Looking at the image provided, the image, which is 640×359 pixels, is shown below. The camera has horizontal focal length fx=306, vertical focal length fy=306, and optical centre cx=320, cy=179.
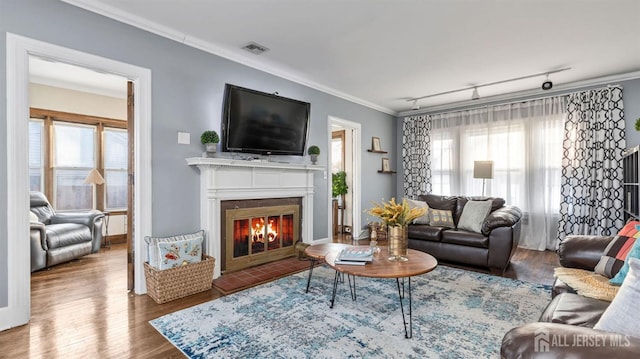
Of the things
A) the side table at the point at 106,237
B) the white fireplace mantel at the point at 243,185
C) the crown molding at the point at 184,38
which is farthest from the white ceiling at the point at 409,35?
the side table at the point at 106,237

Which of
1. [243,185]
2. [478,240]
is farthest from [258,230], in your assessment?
[478,240]

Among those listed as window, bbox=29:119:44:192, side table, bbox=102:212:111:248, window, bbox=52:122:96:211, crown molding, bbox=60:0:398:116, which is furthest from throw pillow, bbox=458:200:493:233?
window, bbox=29:119:44:192

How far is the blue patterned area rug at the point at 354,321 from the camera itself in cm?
191

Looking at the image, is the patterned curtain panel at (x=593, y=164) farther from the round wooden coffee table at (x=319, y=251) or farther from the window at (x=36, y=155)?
the window at (x=36, y=155)

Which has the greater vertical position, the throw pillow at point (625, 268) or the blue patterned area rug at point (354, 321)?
the throw pillow at point (625, 268)

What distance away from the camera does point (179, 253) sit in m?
2.80

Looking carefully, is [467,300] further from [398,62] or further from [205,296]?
Result: [398,62]

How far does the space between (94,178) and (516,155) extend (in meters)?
6.71

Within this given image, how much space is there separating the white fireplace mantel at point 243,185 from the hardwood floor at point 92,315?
27.3 inches

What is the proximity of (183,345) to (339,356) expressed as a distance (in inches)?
38.8

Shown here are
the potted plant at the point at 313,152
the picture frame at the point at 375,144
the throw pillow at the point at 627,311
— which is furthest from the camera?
the picture frame at the point at 375,144

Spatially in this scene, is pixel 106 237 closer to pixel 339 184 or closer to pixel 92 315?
pixel 92 315

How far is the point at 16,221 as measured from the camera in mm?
2193

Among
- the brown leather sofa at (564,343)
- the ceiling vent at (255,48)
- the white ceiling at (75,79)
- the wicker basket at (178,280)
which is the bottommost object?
the wicker basket at (178,280)
